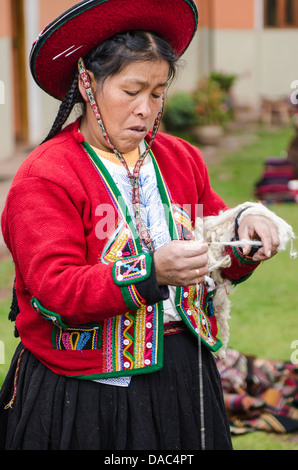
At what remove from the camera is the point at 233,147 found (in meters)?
12.1

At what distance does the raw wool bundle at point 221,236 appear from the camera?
218cm

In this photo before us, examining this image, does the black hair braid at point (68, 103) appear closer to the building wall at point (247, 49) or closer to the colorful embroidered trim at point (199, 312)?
the colorful embroidered trim at point (199, 312)

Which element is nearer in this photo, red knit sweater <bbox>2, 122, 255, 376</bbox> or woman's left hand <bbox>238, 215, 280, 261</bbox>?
red knit sweater <bbox>2, 122, 255, 376</bbox>

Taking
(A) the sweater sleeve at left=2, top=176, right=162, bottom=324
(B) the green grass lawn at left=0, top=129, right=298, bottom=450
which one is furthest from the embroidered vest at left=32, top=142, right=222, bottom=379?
(B) the green grass lawn at left=0, top=129, right=298, bottom=450

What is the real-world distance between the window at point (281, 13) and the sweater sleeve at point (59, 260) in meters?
14.8

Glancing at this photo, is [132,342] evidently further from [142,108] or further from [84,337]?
[142,108]

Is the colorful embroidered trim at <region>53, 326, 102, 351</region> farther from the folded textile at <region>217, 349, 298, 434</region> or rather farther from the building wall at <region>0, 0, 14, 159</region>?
the building wall at <region>0, 0, 14, 159</region>

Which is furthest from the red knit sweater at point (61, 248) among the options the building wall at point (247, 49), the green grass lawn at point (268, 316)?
the building wall at point (247, 49)

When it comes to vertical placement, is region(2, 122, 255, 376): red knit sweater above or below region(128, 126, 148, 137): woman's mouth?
below

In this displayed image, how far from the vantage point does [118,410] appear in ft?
6.85

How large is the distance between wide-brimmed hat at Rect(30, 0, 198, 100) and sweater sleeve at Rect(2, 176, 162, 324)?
39 cm

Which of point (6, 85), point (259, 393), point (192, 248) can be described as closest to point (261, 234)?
point (192, 248)

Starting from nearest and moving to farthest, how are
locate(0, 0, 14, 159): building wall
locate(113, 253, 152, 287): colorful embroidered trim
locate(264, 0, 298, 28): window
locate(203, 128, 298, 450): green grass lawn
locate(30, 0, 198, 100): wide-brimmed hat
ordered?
locate(113, 253, 152, 287): colorful embroidered trim → locate(30, 0, 198, 100): wide-brimmed hat → locate(203, 128, 298, 450): green grass lawn → locate(0, 0, 14, 159): building wall → locate(264, 0, 298, 28): window

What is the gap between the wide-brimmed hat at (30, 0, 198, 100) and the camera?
1970mm
